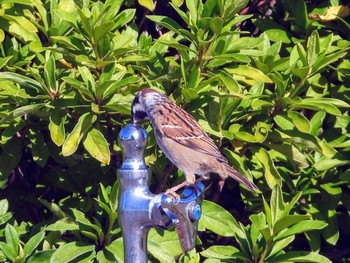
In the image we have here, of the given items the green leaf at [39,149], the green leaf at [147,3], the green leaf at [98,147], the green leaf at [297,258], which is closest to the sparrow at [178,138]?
the green leaf at [98,147]

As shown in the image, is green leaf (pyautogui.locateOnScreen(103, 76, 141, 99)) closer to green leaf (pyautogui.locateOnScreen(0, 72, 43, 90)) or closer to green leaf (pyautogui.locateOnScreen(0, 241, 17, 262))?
green leaf (pyautogui.locateOnScreen(0, 72, 43, 90))

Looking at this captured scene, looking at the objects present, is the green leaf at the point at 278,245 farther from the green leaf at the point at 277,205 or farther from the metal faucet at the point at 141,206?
the metal faucet at the point at 141,206

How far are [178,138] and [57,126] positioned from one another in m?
0.66

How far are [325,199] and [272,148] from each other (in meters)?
0.42

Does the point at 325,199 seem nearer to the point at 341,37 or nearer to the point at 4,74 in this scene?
the point at 341,37

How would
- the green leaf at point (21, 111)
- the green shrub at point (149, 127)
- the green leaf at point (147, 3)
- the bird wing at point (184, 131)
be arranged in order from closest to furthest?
the bird wing at point (184, 131) < the green leaf at point (21, 111) < the green shrub at point (149, 127) < the green leaf at point (147, 3)

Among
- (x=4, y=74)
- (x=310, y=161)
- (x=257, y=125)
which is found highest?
(x=4, y=74)

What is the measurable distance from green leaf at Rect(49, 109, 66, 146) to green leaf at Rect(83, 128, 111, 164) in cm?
10

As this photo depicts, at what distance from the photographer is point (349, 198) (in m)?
4.16

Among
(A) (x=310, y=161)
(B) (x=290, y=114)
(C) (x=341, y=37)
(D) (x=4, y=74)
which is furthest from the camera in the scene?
(C) (x=341, y=37)

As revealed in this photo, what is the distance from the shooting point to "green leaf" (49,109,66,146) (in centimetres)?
354

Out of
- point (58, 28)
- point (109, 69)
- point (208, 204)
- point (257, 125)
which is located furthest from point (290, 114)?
point (58, 28)

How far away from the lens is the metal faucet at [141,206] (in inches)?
103

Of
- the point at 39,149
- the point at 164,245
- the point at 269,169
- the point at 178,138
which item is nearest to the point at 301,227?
the point at 269,169
